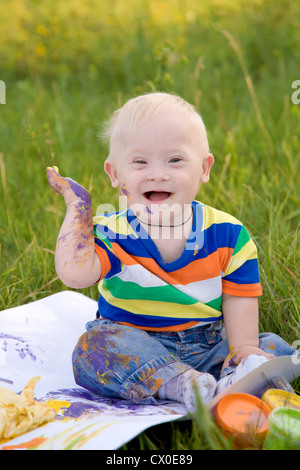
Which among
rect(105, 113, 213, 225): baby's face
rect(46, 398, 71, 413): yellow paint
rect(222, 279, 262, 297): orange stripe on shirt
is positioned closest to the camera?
rect(46, 398, 71, 413): yellow paint

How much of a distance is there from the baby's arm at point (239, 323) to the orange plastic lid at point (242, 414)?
28 centimetres

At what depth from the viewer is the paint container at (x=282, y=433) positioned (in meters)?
1.36

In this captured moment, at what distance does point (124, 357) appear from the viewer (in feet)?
5.55

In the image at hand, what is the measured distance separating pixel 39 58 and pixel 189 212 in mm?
3532

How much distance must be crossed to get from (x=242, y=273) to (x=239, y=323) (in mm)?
140

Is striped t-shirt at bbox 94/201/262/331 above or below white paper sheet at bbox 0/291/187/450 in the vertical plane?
above

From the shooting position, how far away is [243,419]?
143 cm

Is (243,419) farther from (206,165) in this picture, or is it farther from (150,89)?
(150,89)

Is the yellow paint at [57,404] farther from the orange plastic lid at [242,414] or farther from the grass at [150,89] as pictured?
the orange plastic lid at [242,414]

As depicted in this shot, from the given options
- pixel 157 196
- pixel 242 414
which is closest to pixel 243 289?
pixel 157 196

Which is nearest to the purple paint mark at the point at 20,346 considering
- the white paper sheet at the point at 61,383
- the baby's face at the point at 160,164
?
the white paper sheet at the point at 61,383

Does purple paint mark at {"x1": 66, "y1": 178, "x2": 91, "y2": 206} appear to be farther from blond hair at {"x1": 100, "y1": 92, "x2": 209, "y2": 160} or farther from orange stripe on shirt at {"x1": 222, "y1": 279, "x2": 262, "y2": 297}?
orange stripe on shirt at {"x1": 222, "y1": 279, "x2": 262, "y2": 297}

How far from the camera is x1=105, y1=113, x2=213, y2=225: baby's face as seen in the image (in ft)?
5.70

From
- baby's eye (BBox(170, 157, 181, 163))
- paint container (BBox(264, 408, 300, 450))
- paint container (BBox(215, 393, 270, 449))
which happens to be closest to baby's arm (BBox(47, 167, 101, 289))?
baby's eye (BBox(170, 157, 181, 163))
